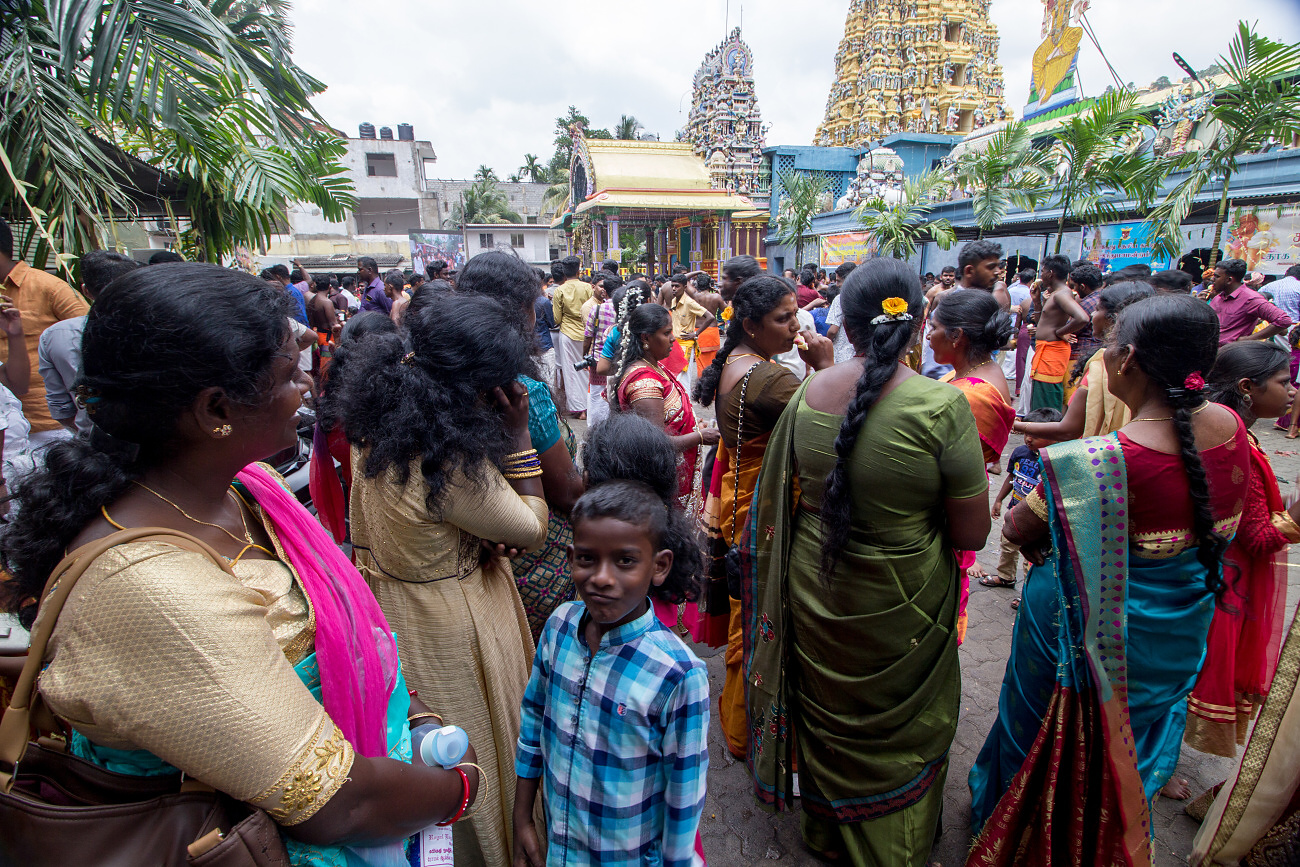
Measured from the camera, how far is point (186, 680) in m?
0.80

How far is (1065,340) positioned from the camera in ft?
17.3

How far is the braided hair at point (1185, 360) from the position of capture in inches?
66.1

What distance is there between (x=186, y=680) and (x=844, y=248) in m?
16.6

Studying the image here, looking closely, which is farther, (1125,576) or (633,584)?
(1125,576)

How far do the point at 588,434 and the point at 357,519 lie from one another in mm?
680

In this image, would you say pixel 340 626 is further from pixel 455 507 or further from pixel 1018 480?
pixel 1018 480

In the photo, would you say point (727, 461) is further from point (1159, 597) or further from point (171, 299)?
point (171, 299)

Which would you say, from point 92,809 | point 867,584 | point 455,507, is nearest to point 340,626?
point 92,809

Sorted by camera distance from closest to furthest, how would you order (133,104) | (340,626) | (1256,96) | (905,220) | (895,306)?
(340,626)
(895,306)
(133,104)
(1256,96)
(905,220)

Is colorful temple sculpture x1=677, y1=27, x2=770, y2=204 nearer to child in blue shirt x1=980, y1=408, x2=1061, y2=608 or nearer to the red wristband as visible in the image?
child in blue shirt x1=980, y1=408, x2=1061, y2=608

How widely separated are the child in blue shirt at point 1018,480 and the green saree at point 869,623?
582 mm

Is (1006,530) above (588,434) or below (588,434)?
below

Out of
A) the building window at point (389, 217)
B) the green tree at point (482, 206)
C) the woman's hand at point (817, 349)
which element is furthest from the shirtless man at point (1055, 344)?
the building window at point (389, 217)

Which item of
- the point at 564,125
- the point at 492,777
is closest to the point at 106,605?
the point at 492,777
